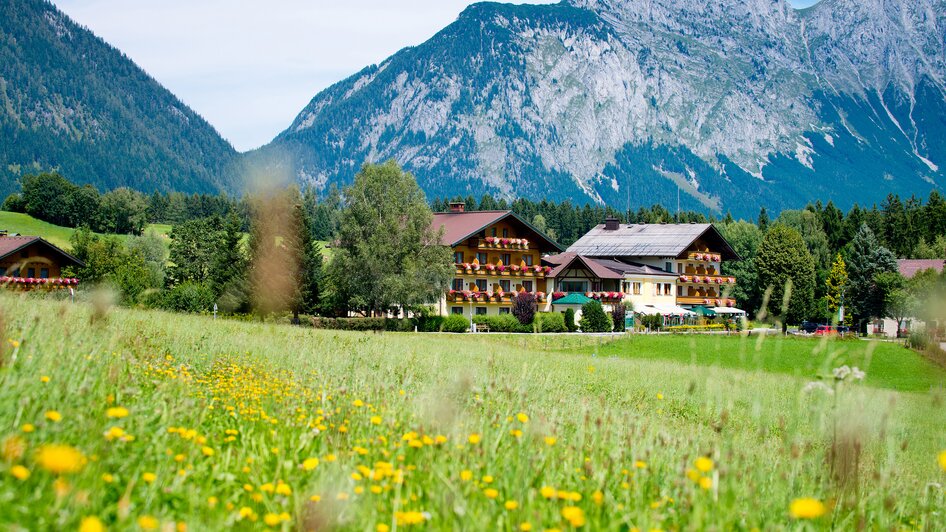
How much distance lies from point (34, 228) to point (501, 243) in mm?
89774

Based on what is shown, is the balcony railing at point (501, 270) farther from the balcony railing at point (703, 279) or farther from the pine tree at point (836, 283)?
the pine tree at point (836, 283)

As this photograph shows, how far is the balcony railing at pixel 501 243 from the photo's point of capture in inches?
2621

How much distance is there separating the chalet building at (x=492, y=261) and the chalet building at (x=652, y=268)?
2939mm

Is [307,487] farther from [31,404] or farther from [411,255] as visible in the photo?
[411,255]

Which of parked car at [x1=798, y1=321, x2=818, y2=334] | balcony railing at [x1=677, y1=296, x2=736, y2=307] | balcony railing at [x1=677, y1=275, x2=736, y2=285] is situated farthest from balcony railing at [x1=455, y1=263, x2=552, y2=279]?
parked car at [x1=798, y1=321, x2=818, y2=334]

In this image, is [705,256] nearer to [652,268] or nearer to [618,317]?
[652,268]

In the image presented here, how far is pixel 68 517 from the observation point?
4324mm

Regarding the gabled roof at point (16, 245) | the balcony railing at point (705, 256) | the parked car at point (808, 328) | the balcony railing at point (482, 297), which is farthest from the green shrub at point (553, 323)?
the gabled roof at point (16, 245)

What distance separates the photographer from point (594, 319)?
61.2 meters

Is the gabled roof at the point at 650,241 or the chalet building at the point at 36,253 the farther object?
the gabled roof at the point at 650,241

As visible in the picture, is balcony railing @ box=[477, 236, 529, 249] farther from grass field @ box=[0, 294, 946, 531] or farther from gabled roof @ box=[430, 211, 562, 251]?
grass field @ box=[0, 294, 946, 531]

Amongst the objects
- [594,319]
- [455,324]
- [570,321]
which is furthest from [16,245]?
[594,319]

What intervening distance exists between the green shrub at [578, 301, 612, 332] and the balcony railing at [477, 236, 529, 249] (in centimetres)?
Result: 868

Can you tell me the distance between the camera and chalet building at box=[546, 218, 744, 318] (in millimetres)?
73500
